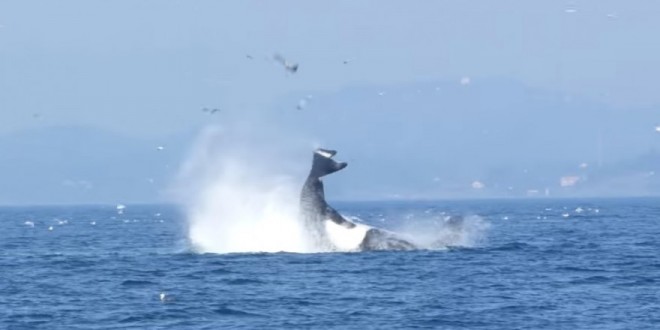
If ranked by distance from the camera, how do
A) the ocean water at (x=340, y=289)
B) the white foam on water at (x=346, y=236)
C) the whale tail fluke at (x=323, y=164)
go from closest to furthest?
the ocean water at (x=340, y=289) → the whale tail fluke at (x=323, y=164) → the white foam on water at (x=346, y=236)

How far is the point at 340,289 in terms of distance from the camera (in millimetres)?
41188

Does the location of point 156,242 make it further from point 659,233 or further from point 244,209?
point 659,233

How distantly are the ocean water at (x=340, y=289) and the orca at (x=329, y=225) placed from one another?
483mm

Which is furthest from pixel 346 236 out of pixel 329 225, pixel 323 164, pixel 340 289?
pixel 340 289

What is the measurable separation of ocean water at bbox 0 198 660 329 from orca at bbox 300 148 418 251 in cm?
48

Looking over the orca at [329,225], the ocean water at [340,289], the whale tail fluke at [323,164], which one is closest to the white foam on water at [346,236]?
the orca at [329,225]

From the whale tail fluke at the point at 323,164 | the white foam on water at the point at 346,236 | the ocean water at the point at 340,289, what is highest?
the whale tail fluke at the point at 323,164

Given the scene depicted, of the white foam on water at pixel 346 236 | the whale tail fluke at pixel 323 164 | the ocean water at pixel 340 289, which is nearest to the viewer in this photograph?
the ocean water at pixel 340 289

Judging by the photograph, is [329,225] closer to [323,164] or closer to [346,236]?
[346,236]

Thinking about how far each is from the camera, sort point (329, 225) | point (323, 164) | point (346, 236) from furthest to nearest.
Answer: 1. point (346, 236)
2. point (329, 225)
3. point (323, 164)

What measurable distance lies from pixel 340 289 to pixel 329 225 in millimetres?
9425

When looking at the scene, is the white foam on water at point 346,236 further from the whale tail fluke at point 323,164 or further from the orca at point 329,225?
the whale tail fluke at point 323,164

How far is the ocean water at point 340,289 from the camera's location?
35000 mm

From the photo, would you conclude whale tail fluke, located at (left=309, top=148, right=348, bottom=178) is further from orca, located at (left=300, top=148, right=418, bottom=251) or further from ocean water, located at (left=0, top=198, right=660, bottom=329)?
ocean water, located at (left=0, top=198, right=660, bottom=329)
